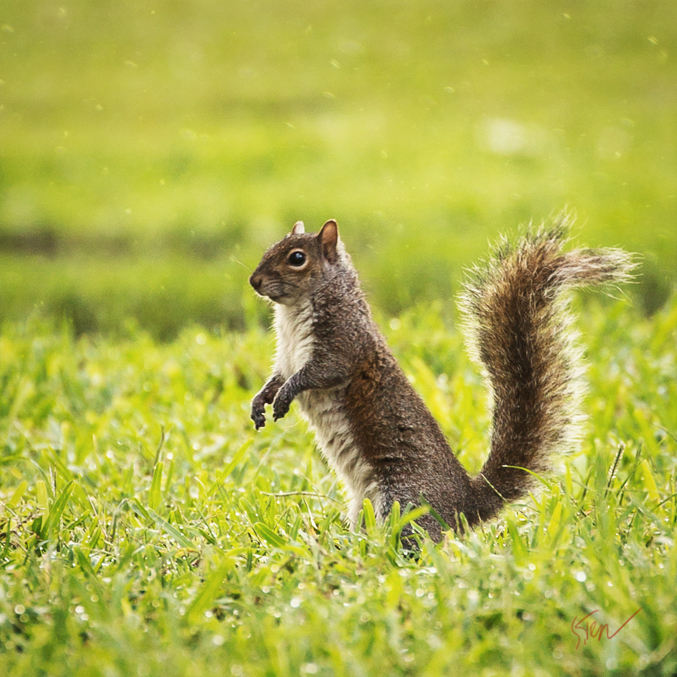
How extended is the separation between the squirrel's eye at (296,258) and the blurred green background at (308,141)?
1.80 meters

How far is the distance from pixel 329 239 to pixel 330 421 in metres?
0.65

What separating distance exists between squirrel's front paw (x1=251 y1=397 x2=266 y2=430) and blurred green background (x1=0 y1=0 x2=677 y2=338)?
1.89 m

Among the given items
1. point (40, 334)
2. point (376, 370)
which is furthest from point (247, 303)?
point (376, 370)

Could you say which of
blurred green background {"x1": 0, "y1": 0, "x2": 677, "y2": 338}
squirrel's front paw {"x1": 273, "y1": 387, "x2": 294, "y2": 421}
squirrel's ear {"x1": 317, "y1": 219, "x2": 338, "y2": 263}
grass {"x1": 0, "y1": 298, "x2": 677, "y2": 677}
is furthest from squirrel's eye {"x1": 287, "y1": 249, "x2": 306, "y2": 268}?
blurred green background {"x1": 0, "y1": 0, "x2": 677, "y2": 338}

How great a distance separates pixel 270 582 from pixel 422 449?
2.33 ft

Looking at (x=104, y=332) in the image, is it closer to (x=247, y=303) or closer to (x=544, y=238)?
(x=247, y=303)

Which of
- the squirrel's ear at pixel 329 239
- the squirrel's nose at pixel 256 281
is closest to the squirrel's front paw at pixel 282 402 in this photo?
the squirrel's nose at pixel 256 281

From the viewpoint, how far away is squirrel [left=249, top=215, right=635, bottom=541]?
7.69 ft

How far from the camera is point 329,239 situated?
266 centimetres

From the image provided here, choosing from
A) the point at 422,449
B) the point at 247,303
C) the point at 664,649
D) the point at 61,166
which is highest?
the point at 61,166

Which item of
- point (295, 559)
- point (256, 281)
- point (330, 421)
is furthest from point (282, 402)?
point (295, 559)

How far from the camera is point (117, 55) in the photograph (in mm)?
12281

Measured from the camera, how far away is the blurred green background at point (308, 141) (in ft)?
20.2

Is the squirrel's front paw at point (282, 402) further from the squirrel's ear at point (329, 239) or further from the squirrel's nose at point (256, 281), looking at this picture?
the squirrel's ear at point (329, 239)
